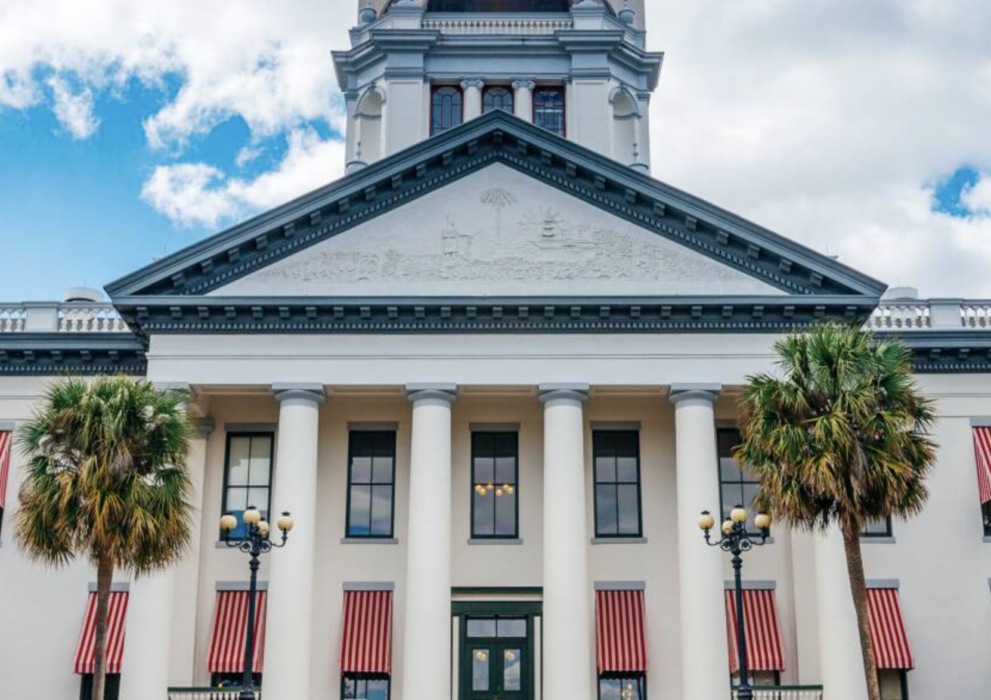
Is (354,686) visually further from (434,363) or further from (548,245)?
(548,245)

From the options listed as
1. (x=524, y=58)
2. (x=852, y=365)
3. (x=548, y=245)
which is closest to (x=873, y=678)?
(x=852, y=365)

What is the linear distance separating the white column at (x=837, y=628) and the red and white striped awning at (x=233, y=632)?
12.7 m

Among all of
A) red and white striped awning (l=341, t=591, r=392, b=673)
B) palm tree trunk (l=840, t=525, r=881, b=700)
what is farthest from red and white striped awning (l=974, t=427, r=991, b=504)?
red and white striped awning (l=341, t=591, r=392, b=673)

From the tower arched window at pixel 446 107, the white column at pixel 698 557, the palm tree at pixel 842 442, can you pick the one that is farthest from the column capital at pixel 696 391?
the tower arched window at pixel 446 107

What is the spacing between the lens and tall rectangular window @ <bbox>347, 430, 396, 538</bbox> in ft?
104

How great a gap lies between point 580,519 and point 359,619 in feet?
20.0

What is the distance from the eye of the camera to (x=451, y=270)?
30.2 metres

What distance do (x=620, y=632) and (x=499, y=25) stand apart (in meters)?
23.7

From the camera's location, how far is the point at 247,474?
32125mm

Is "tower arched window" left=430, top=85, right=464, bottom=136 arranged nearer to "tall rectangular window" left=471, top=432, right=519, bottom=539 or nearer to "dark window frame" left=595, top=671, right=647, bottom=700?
"tall rectangular window" left=471, top=432, right=519, bottom=539

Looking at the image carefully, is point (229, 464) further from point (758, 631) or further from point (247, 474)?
point (758, 631)

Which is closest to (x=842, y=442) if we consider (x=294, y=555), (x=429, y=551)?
(x=429, y=551)

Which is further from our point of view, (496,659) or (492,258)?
(496,659)

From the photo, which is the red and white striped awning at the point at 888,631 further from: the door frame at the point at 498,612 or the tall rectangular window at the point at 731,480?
the door frame at the point at 498,612
